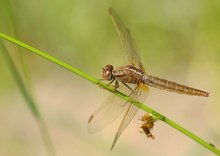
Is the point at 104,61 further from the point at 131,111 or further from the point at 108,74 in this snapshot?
the point at 131,111

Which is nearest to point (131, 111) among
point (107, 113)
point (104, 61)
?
point (107, 113)

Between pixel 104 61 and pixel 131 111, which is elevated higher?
pixel 104 61

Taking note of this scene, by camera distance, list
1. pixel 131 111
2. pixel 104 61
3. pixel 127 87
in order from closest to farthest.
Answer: pixel 131 111, pixel 127 87, pixel 104 61

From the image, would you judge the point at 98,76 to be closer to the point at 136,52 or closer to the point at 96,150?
the point at 96,150

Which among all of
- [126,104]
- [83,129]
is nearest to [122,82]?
[126,104]

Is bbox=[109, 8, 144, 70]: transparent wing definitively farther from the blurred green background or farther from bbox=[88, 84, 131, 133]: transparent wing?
the blurred green background

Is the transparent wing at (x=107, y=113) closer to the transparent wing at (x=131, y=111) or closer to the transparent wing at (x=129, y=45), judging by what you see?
the transparent wing at (x=131, y=111)
